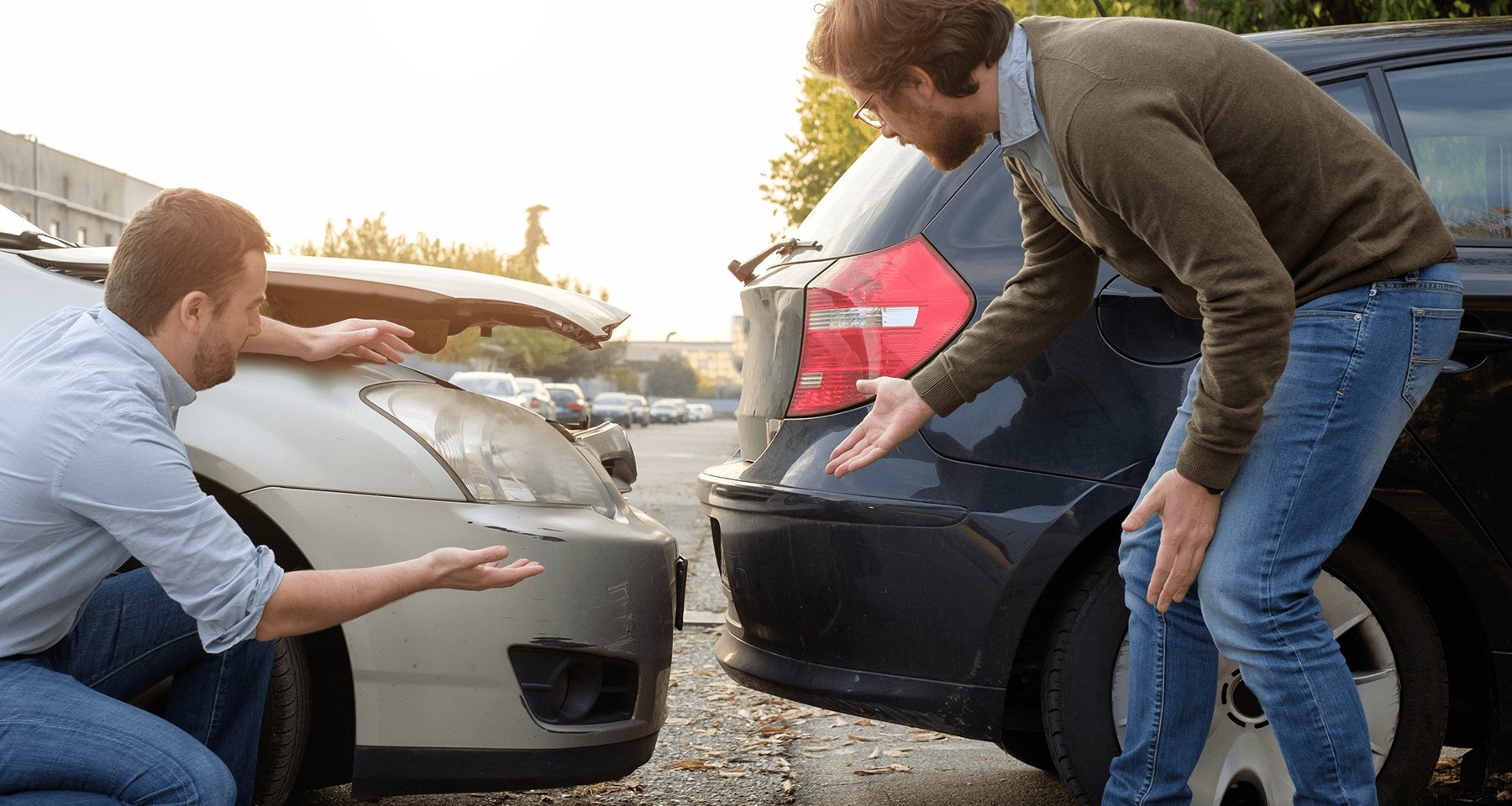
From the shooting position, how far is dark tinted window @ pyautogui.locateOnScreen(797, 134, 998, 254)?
8.45 ft

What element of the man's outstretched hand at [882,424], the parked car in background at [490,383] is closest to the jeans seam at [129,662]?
the man's outstretched hand at [882,424]

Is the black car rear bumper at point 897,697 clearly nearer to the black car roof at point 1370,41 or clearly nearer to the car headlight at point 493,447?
the car headlight at point 493,447

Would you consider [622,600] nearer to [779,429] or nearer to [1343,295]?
[779,429]

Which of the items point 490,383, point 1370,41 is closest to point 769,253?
point 1370,41

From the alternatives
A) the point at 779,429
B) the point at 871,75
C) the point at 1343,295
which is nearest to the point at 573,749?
the point at 779,429

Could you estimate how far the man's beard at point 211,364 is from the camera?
6.66ft

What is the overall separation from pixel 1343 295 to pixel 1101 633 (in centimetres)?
83

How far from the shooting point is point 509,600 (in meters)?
2.43

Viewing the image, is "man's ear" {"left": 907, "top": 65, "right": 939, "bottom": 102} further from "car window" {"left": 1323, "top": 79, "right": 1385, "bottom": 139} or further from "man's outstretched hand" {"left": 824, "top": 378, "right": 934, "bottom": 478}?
"car window" {"left": 1323, "top": 79, "right": 1385, "bottom": 139}

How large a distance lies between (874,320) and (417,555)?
0.96 meters

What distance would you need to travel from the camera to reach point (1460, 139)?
2.60 meters

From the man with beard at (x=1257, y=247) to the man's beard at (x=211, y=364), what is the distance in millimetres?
1044

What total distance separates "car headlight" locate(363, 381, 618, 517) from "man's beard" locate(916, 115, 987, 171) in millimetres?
1026

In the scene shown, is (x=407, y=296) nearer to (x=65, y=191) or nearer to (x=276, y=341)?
(x=276, y=341)
